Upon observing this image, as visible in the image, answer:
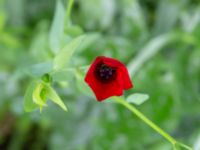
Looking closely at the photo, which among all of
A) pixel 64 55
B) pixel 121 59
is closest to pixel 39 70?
pixel 64 55

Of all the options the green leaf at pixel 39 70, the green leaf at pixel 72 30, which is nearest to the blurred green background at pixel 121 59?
the green leaf at pixel 72 30

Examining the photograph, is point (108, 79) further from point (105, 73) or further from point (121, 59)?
point (121, 59)

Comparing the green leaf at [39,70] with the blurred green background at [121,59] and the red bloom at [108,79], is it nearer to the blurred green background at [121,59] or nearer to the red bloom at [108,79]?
the red bloom at [108,79]

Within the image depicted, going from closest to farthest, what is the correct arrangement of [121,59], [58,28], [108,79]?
[108,79] → [58,28] → [121,59]

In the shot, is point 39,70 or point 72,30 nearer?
point 39,70

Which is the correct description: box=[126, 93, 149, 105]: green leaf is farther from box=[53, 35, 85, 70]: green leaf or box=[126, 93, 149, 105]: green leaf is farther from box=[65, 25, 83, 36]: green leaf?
box=[65, 25, 83, 36]: green leaf

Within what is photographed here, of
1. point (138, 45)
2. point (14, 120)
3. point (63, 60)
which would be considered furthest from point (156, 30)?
point (63, 60)

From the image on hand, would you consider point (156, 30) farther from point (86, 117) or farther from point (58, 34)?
point (58, 34)
